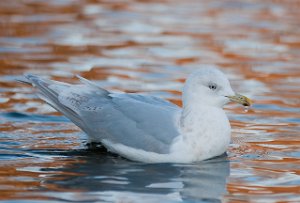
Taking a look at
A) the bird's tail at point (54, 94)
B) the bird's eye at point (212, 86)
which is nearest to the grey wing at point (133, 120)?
the bird's tail at point (54, 94)

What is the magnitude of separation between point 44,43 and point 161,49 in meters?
1.97

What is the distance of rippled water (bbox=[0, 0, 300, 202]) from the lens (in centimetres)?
753

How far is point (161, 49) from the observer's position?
14.7 m

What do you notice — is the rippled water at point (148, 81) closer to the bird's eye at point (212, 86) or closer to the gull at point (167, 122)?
the gull at point (167, 122)

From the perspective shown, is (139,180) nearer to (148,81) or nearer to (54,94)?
(54,94)

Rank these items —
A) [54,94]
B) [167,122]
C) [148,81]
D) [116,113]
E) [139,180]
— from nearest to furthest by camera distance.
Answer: [139,180]
[167,122]
[116,113]
[54,94]
[148,81]

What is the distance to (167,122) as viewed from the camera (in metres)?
8.28

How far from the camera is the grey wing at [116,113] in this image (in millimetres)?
8219

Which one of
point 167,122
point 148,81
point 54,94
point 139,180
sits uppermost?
point 54,94

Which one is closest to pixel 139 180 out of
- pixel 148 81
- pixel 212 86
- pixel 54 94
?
pixel 212 86

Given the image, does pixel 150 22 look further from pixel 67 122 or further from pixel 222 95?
pixel 222 95

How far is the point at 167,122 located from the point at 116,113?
54 centimetres

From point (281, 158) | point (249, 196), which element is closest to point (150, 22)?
point (281, 158)

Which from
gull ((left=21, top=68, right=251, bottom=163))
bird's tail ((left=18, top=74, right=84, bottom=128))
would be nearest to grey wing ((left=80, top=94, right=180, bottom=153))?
gull ((left=21, top=68, right=251, bottom=163))
